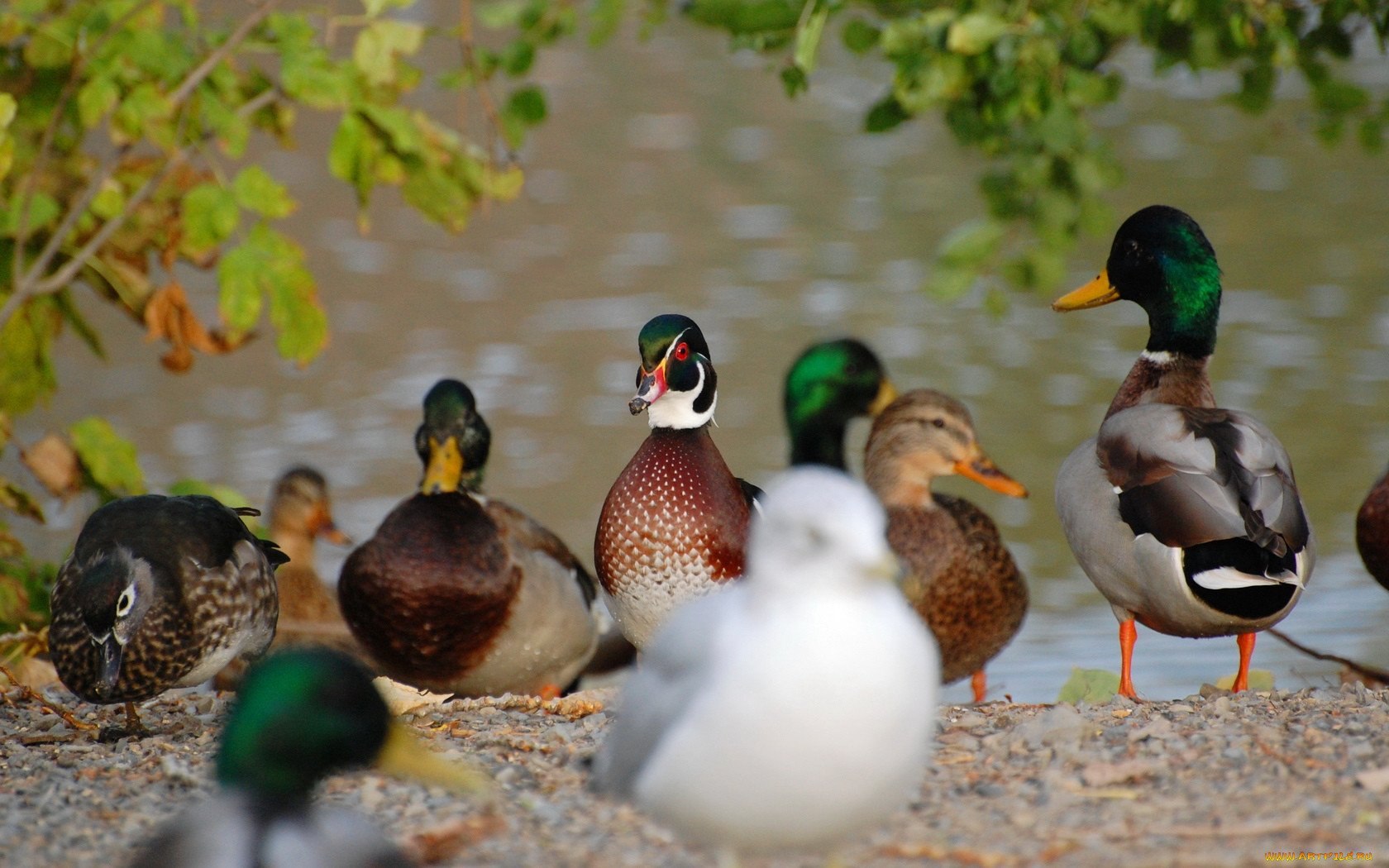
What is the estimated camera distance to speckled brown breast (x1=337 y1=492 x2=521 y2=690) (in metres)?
5.29

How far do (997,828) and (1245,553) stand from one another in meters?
1.55

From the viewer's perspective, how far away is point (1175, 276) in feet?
18.3

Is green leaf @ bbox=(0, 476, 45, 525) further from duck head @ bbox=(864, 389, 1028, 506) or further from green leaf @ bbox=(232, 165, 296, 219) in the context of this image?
duck head @ bbox=(864, 389, 1028, 506)

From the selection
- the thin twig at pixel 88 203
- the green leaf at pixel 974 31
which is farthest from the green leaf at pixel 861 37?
the thin twig at pixel 88 203

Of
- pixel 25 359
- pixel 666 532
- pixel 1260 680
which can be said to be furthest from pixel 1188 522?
pixel 25 359

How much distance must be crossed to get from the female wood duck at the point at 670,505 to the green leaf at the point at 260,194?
4.28 feet

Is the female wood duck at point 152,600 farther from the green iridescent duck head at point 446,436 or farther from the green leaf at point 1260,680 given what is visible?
the green leaf at point 1260,680

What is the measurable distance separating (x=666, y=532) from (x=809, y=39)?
59.8 inches

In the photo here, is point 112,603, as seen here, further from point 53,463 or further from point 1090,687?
point 1090,687

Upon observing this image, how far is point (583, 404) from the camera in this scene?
32.9ft

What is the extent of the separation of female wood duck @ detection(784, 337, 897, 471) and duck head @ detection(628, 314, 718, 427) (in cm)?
63

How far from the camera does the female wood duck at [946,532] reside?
501cm

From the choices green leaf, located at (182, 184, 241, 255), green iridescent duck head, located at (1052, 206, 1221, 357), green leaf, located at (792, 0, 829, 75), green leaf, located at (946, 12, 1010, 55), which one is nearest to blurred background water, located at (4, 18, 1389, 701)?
green iridescent duck head, located at (1052, 206, 1221, 357)

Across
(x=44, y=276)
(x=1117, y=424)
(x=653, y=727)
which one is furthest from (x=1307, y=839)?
(x=44, y=276)
